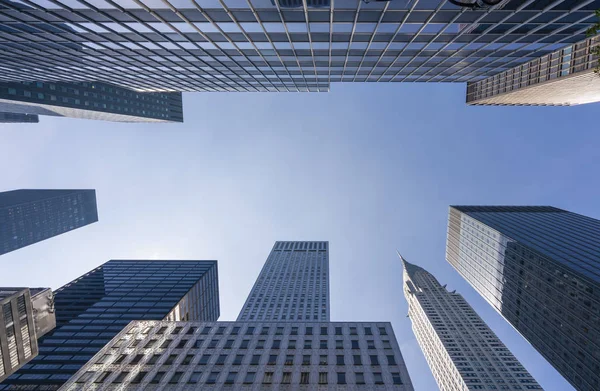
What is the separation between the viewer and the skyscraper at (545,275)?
7094 centimetres

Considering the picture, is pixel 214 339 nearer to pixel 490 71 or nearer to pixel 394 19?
pixel 394 19

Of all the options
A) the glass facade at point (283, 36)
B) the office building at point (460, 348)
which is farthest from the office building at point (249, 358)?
the office building at point (460, 348)

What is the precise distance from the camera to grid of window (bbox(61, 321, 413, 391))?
39.1 m

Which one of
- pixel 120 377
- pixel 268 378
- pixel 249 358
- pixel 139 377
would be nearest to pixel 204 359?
pixel 249 358

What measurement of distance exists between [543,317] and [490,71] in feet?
275

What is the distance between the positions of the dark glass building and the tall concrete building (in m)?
60.5

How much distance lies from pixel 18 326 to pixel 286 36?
6318 cm

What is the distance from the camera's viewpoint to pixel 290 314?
126 meters

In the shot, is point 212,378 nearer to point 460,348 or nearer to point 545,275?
point 545,275

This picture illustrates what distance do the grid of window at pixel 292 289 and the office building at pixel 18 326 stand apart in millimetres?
77066

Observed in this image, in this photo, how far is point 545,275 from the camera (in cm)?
8212

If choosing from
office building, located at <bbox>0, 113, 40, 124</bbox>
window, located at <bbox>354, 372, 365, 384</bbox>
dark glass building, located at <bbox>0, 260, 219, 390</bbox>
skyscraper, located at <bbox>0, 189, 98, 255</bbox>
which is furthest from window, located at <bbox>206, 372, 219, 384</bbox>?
skyscraper, located at <bbox>0, 189, 98, 255</bbox>

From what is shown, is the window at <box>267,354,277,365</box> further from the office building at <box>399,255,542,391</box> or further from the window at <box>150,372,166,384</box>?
the office building at <box>399,255,542,391</box>

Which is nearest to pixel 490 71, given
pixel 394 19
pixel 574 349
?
pixel 394 19
